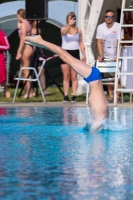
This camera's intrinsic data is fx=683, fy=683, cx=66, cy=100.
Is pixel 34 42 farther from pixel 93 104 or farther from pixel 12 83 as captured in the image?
pixel 12 83

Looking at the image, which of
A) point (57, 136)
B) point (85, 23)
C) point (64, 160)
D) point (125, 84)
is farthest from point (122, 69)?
point (64, 160)

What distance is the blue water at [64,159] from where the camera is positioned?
4535mm

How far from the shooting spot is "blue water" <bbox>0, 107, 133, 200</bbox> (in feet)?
14.9

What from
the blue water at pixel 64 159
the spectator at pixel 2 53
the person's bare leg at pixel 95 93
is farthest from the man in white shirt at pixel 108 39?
the person's bare leg at pixel 95 93

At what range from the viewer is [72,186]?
185 inches

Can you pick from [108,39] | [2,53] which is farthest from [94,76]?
[2,53]

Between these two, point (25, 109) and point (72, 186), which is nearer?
point (72, 186)

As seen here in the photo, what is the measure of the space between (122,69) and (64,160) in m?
7.76

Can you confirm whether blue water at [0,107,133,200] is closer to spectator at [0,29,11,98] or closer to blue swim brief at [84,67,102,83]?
blue swim brief at [84,67,102,83]

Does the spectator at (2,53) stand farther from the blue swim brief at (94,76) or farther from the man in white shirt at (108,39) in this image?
the blue swim brief at (94,76)

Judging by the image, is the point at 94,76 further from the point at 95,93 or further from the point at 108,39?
the point at 108,39

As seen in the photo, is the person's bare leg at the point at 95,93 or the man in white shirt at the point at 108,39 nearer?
the person's bare leg at the point at 95,93

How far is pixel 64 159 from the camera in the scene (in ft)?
19.5

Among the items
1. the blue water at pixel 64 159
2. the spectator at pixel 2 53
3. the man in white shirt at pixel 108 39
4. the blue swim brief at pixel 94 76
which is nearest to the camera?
the blue water at pixel 64 159
